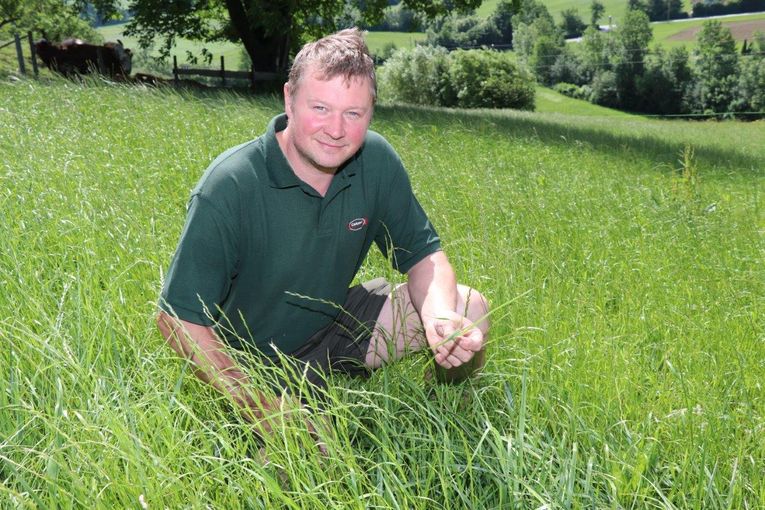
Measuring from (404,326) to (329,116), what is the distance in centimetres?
75

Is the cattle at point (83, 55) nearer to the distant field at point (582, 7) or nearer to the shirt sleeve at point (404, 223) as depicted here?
the shirt sleeve at point (404, 223)

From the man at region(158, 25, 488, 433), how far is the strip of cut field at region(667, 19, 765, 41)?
344 feet

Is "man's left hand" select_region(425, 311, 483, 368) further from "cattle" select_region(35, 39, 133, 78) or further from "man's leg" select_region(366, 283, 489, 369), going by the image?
"cattle" select_region(35, 39, 133, 78)

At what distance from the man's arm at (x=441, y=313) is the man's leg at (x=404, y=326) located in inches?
2.0

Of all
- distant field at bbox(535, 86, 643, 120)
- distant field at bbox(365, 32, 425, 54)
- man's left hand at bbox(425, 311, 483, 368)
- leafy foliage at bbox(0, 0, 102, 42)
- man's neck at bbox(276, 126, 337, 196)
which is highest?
distant field at bbox(365, 32, 425, 54)

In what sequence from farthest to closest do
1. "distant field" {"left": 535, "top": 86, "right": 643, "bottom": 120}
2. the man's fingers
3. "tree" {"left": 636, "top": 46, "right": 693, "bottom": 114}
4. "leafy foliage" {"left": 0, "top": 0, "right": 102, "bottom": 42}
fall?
"tree" {"left": 636, "top": 46, "right": 693, "bottom": 114} < "distant field" {"left": 535, "top": 86, "right": 643, "bottom": 120} < "leafy foliage" {"left": 0, "top": 0, "right": 102, "bottom": 42} < the man's fingers

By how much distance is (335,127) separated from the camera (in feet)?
7.98

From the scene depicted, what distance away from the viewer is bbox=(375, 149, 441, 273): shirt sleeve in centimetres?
287

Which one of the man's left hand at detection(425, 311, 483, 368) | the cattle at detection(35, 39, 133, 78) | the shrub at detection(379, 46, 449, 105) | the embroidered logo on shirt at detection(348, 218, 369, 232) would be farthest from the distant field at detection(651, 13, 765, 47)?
the man's left hand at detection(425, 311, 483, 368)

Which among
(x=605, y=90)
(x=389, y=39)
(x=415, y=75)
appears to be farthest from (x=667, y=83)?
(x=389, y=39)

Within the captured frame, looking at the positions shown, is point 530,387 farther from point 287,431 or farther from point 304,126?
point 304,126

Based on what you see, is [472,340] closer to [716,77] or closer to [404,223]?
[404,223]

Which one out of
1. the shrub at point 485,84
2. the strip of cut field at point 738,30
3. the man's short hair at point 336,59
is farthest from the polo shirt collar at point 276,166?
the strip of cut field at point 738,30

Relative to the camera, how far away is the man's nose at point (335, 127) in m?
2.43
